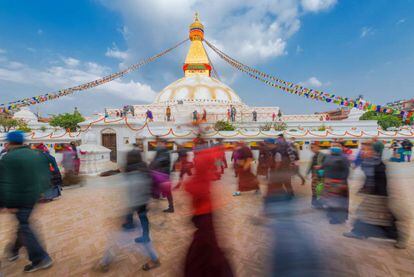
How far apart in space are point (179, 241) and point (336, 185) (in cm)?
277

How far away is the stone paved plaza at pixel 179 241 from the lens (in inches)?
108

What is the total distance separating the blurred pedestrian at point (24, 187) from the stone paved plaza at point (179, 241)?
264 millimetres

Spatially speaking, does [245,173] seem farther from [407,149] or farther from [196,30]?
[196,30]

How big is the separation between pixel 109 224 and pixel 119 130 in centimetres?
920

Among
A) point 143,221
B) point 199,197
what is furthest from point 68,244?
point 199,197

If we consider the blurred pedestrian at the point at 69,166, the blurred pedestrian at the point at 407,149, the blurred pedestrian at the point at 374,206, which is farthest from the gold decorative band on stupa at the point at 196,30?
the blurred pedestrian at the point at 374,206

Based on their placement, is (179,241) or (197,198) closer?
(197,198)

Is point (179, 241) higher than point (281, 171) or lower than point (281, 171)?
lower

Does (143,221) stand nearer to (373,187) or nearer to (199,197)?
(199,197)

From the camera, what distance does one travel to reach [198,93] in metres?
32.3

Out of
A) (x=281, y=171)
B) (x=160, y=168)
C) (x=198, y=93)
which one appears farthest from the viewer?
(x=198, y=93)

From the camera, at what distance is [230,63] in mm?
21359

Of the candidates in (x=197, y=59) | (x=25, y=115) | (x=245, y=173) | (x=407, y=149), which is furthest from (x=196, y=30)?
(x=245, y=173)

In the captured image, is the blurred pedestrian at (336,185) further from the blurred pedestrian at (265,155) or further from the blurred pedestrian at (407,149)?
the blurred pedestrian at (407,149)
